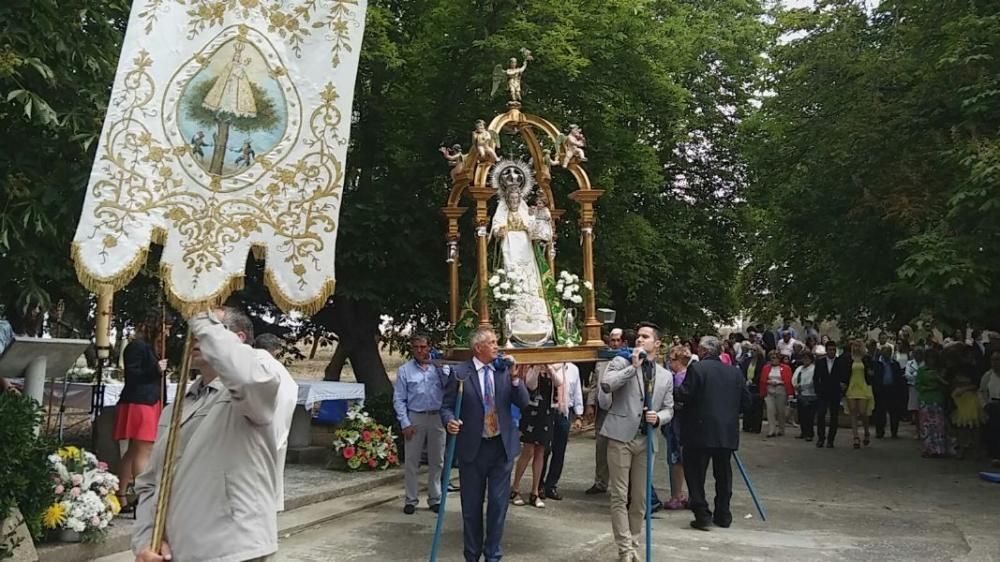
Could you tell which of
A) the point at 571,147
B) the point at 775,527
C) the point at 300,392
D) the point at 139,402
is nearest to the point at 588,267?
the point at 571,147

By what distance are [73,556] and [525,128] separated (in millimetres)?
6884

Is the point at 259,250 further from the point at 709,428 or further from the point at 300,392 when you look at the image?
the point at 300,392

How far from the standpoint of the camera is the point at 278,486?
12.6ft

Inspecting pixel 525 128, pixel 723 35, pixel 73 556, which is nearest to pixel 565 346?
pixel 525 128

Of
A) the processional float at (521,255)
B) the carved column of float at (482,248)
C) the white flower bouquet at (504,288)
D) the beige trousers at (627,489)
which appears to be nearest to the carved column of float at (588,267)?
the processional float at (521,255)

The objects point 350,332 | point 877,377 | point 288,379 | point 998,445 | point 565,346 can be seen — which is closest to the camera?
point 288,379

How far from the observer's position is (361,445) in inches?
475

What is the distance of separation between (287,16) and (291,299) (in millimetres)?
1562

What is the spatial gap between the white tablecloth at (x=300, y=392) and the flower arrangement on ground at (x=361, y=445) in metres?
0.53

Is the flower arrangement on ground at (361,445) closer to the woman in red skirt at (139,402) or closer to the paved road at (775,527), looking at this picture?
the paved road at (775,527)

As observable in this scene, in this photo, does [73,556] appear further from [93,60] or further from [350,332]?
[350,332]

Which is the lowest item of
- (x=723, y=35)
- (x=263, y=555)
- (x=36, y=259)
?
(x=263, y=555)

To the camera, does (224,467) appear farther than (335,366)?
No

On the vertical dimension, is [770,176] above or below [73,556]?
above
